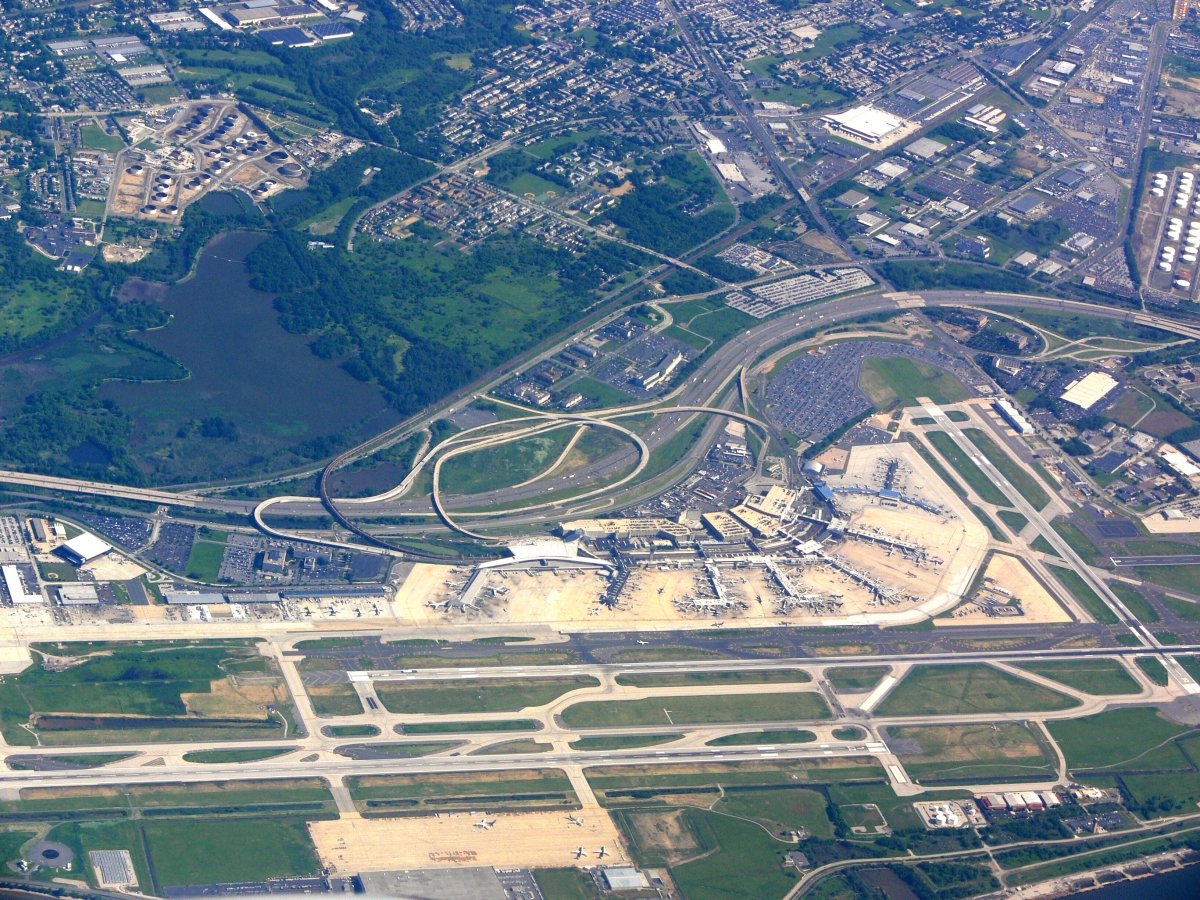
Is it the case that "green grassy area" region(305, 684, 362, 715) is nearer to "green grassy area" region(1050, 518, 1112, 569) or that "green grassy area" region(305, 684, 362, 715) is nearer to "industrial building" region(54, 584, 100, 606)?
"industrial building" region(54, 584, 100, 606)

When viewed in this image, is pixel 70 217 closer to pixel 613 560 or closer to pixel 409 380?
pixel 409 380

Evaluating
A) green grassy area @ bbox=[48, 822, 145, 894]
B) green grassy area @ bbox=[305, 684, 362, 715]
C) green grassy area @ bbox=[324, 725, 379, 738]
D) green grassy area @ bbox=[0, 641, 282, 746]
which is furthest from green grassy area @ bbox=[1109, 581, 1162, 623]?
green grassy area @ bbox=[48, 822, 145, 894]

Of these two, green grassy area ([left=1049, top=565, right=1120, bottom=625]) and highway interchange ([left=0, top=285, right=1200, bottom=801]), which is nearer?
highway interchange ([left=0, top=285, right=1200, bottom=801])

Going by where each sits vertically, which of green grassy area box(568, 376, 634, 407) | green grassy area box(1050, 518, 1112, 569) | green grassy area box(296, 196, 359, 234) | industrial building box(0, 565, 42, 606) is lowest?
green grassy area box(1050, 518, 1112, 569)

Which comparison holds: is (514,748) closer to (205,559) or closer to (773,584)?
(773,584)

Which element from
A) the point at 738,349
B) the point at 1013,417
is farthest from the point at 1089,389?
the point at 738,349

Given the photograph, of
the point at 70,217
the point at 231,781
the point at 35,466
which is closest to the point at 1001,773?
the point at 231,781
